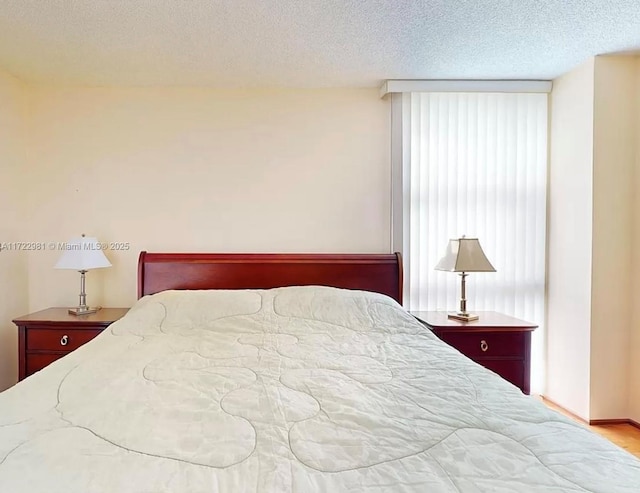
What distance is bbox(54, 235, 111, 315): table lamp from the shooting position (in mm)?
2469

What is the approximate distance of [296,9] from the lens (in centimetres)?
186

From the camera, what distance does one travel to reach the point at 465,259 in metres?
2.47

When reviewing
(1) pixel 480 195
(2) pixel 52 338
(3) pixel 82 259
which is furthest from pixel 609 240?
(2) pixel 52 338

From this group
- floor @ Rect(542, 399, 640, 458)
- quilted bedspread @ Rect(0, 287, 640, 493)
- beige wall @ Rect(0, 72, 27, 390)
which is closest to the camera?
quilted bedspread @ Rect(0, 287, 640, 493)

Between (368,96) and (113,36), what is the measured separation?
1621 mm

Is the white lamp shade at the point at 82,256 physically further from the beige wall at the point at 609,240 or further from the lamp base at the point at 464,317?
the beige wall at the point at 609,240

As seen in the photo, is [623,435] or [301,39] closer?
[301,39]

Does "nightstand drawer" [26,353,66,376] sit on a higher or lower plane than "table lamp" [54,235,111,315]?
lower

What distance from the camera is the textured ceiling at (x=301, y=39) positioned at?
1.86 m

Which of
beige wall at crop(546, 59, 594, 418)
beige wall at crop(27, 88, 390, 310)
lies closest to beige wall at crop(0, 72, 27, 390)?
beige wall at crop(27, 88, 390, 310)

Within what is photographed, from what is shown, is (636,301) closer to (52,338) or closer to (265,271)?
(265,271)

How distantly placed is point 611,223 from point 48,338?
352 centimetres

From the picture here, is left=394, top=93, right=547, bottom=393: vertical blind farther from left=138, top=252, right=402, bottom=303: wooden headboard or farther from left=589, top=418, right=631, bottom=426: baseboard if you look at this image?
left=589, top=418, right=631, bottom=426: baseboard

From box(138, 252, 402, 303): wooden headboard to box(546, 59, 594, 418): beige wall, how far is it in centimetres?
113
